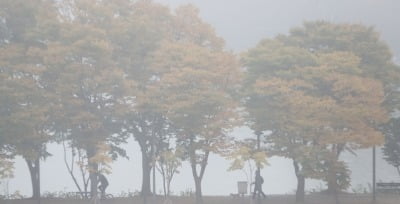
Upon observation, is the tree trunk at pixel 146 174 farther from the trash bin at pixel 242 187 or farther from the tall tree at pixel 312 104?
the tall tree at pixel 312 104

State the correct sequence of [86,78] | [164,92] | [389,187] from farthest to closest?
[389,187] → [164,92] → [86,78]

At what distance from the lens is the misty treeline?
25.1 m

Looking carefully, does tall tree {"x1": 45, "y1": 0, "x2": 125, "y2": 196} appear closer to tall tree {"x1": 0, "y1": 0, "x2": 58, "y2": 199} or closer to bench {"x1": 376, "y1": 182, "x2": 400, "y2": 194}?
tall tree {"x1": 0, "y1": 0, "x2": 58, "y2": 199}

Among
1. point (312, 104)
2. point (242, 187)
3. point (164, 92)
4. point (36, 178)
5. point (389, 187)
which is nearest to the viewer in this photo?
point (312, 104)

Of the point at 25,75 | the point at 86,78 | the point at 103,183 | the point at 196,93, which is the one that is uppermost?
the point at 25,75

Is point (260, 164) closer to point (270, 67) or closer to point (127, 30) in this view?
point (270, 67)

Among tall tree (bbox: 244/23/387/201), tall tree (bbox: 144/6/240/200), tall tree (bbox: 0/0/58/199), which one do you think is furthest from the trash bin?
tall tree (bbox: 0/0/58/199)

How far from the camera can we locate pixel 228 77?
26.8 m

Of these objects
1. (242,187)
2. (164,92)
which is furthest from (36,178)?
(242,187)

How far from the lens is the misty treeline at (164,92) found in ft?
82.3

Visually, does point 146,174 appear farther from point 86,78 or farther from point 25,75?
point 25,75

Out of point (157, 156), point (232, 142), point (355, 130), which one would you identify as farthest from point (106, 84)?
point (355, 130)

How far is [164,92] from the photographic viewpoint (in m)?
25.9

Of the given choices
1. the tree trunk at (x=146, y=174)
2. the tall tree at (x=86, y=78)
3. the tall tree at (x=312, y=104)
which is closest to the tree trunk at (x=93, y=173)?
the tall tree at (x=86, y=78)
